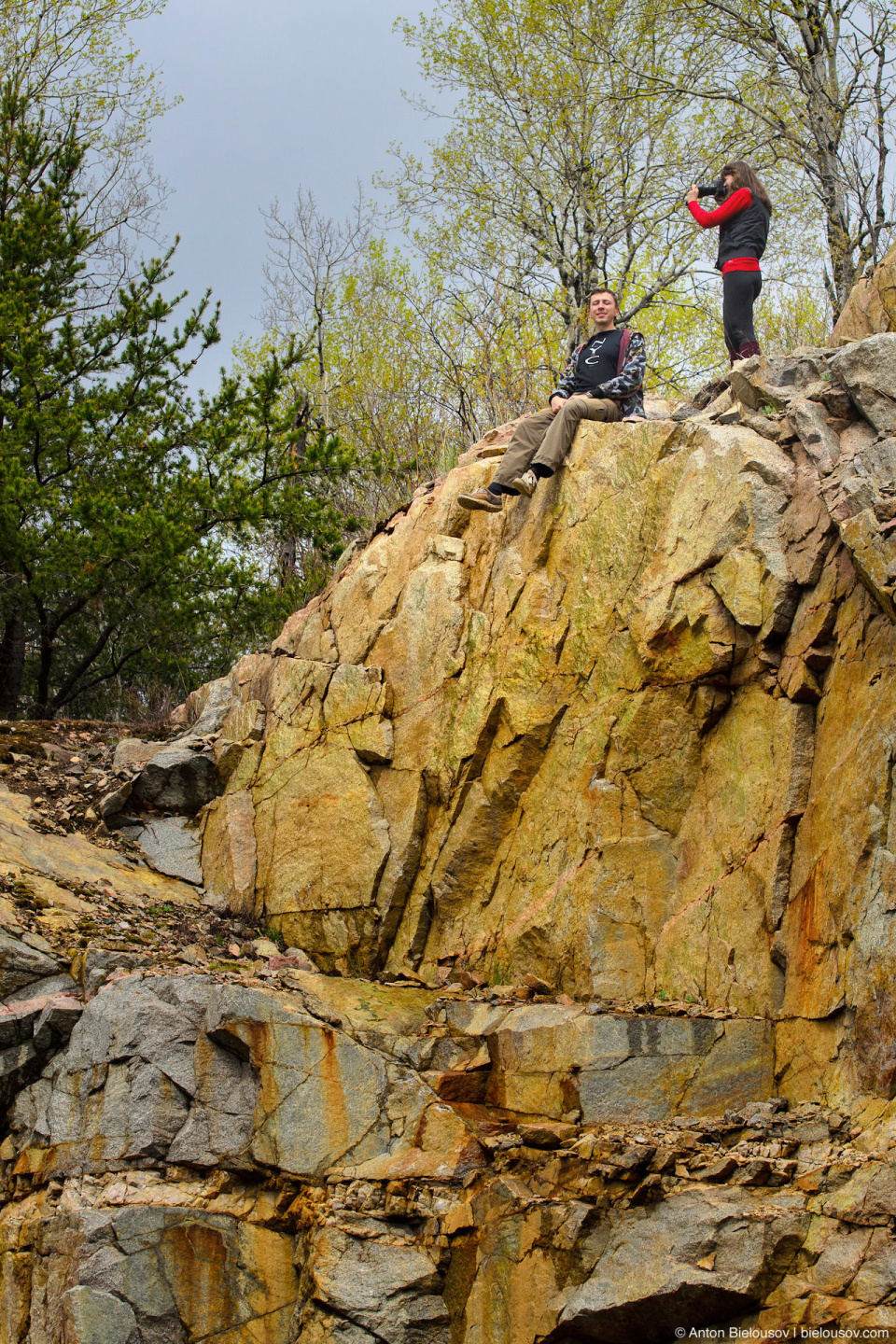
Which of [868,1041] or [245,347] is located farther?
[245,347]

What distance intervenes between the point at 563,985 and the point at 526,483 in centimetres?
388

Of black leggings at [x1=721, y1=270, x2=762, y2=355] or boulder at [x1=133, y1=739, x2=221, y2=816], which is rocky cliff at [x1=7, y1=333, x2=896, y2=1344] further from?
boulder at [x1=133, y1=739, x2=221, y2=816]

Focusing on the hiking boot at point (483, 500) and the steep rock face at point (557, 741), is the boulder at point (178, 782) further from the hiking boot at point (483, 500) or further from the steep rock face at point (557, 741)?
the hiking boot at point (483, 500)

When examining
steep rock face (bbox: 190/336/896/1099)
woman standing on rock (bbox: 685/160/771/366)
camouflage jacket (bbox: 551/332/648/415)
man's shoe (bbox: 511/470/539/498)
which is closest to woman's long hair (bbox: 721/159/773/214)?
woman standing on rock (bbox: 685/160/771/366)

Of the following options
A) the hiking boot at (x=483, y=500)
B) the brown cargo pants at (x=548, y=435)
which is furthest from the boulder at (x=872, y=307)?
the hiking boot at (x=483, y=500)

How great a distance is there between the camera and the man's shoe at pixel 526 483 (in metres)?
8.95

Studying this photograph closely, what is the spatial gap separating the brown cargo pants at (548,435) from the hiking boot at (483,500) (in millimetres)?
88

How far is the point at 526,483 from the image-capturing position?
29.4 ft

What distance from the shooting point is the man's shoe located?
352 inches

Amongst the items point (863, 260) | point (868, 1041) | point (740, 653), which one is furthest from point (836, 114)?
point (868, 1041)

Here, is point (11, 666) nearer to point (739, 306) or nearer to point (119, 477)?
point (119, 477)

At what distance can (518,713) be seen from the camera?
8633mm

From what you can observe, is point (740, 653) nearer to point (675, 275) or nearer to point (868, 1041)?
point (868, 1041)

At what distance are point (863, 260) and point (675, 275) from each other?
20.8ft
